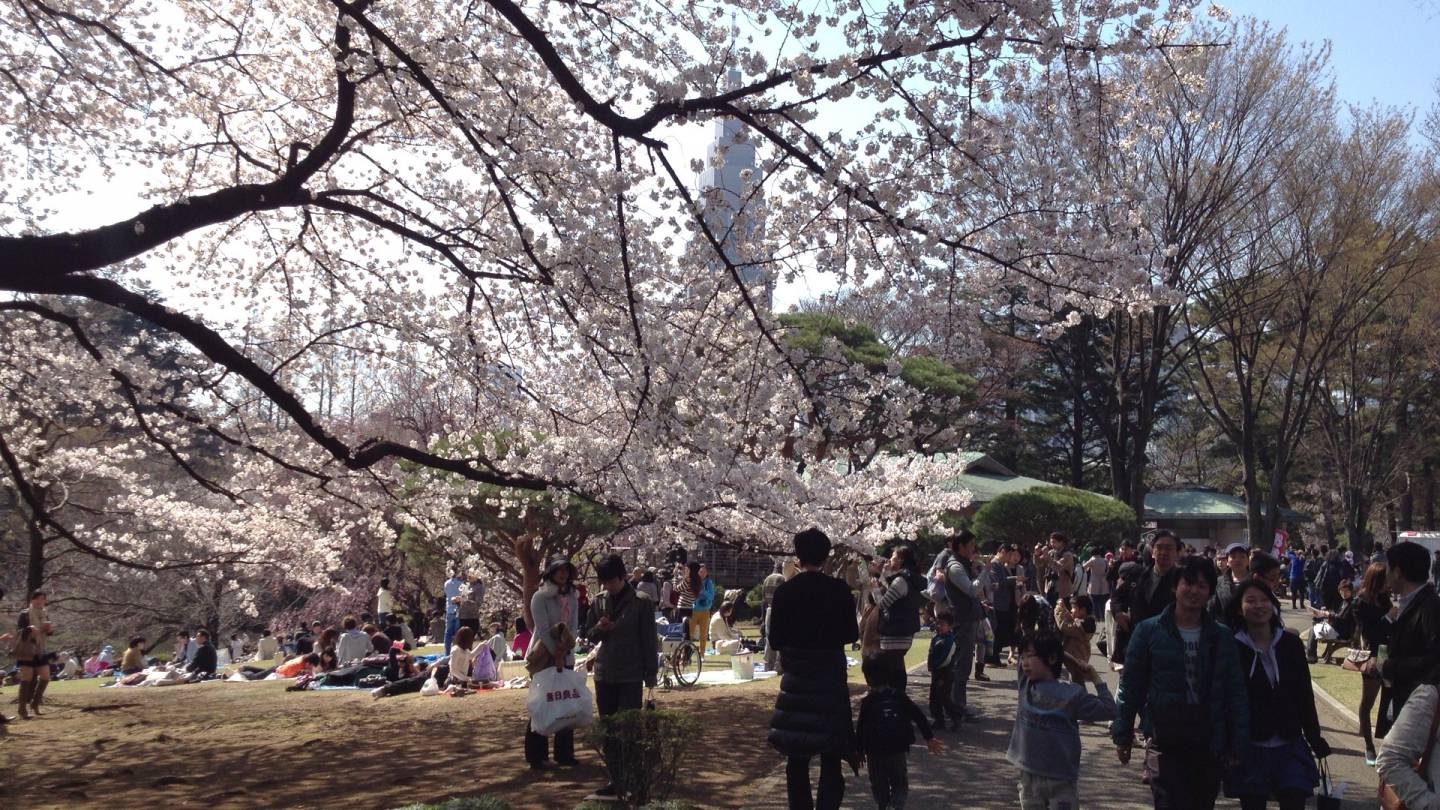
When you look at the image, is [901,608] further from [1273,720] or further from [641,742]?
[1273,720]

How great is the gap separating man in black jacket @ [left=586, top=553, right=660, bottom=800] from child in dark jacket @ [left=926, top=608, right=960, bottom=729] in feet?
9.97

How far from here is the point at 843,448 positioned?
72.1 feet

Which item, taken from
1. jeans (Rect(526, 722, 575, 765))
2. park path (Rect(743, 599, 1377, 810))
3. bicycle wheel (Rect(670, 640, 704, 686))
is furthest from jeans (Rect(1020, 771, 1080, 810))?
bicycle wheel (Rect(670, 640, 704, 686))

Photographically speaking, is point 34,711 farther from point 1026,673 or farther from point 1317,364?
point 1317,364

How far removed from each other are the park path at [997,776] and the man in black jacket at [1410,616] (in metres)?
2.31

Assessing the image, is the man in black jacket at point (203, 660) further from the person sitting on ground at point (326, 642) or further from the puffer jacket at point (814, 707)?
the puffer jacket at point (814, 707)

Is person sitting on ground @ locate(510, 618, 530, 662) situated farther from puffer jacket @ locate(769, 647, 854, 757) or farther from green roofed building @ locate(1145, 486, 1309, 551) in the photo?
green roofed building @ locate(1145, 486, 1309, 551)

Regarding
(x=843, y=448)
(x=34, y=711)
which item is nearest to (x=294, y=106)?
(x=34, y=711)

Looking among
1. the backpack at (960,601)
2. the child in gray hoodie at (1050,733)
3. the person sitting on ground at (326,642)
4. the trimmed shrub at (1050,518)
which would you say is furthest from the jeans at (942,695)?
the trimmed shrub at (1050,518)

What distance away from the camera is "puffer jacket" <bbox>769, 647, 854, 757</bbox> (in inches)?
211

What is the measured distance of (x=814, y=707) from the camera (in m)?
5.38

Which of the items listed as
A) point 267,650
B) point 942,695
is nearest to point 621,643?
point 942,695

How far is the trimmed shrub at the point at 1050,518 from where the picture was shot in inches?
1089

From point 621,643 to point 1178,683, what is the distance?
3.82 metres
